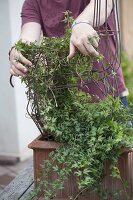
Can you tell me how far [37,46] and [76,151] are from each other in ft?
1.17

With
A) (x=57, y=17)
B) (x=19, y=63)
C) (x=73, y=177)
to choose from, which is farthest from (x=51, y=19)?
(x=73, y=177)

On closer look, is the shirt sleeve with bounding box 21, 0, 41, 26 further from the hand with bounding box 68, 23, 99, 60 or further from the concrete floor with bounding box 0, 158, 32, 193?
the concrete floor with bounding box 0, 158, 32, 193

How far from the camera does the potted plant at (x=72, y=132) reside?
1.20 m

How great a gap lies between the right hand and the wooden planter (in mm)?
236

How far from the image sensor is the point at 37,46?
1.28m

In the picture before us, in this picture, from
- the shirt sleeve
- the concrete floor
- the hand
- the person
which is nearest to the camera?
the hand

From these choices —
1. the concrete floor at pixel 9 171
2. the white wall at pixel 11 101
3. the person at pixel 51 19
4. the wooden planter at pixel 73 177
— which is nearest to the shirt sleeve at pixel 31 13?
the person at pixel 51 19

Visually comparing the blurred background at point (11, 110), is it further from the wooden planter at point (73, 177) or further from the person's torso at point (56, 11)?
the wooden planter at point (73, 177)

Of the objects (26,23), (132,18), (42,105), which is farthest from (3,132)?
(132,18)

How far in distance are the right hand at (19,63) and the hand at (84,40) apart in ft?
0.55

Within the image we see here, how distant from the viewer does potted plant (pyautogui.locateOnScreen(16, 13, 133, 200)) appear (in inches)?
47.1

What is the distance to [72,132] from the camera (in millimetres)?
1258

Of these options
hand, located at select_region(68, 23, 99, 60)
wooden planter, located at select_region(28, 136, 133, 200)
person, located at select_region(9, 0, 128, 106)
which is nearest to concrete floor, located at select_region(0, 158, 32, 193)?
person, located at select_region(9, 0, 128, 106)

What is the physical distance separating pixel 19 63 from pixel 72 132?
29 centimetres
